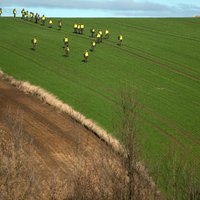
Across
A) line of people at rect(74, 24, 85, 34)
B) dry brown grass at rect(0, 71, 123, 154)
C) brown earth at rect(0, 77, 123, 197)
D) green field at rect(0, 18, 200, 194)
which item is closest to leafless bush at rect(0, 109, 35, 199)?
brown earth at rect(0, 77, 123, 197)

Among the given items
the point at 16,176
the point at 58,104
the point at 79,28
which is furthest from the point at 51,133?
the point at 79,28

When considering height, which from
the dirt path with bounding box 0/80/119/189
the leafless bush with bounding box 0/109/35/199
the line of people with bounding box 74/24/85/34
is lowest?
the dirt path with bounding box 0/80/119/189

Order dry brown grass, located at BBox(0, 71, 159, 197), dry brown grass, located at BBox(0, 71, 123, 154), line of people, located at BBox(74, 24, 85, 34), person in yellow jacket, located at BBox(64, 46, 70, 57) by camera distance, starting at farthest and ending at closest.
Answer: line of people, located at BBox(74, 24, 85, 34) < person in yellow jacket, located at BBox(64, 46, 70, 57) < dry brown grass, located at BBox(0, 71, 123, 154) < dry brown grass, located at BBox(0, 71, 159, 197)

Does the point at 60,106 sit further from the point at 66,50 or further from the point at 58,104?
the point at 66,50

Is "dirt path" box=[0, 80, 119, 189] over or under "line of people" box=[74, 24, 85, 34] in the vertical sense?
under

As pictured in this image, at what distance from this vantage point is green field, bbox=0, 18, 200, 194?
32.3m

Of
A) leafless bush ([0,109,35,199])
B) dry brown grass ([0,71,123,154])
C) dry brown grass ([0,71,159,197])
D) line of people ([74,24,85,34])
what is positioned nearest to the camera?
leafless bush ([0,109,35,199])

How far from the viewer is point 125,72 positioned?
152 feet

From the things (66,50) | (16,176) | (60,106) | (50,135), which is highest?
(66,50)

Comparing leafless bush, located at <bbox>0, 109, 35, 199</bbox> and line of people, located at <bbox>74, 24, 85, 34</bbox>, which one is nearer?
leafless bush, located at <bbox>0, 109, 35, 199</bbox>

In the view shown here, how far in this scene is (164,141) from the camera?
29750mm

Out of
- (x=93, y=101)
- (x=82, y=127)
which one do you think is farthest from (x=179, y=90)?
(x=82, y=127)

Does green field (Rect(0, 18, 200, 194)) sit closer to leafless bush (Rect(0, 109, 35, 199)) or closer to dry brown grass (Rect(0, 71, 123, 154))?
dry brown grass (Rect(0, 71, 123, 154))

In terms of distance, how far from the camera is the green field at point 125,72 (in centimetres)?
3231
